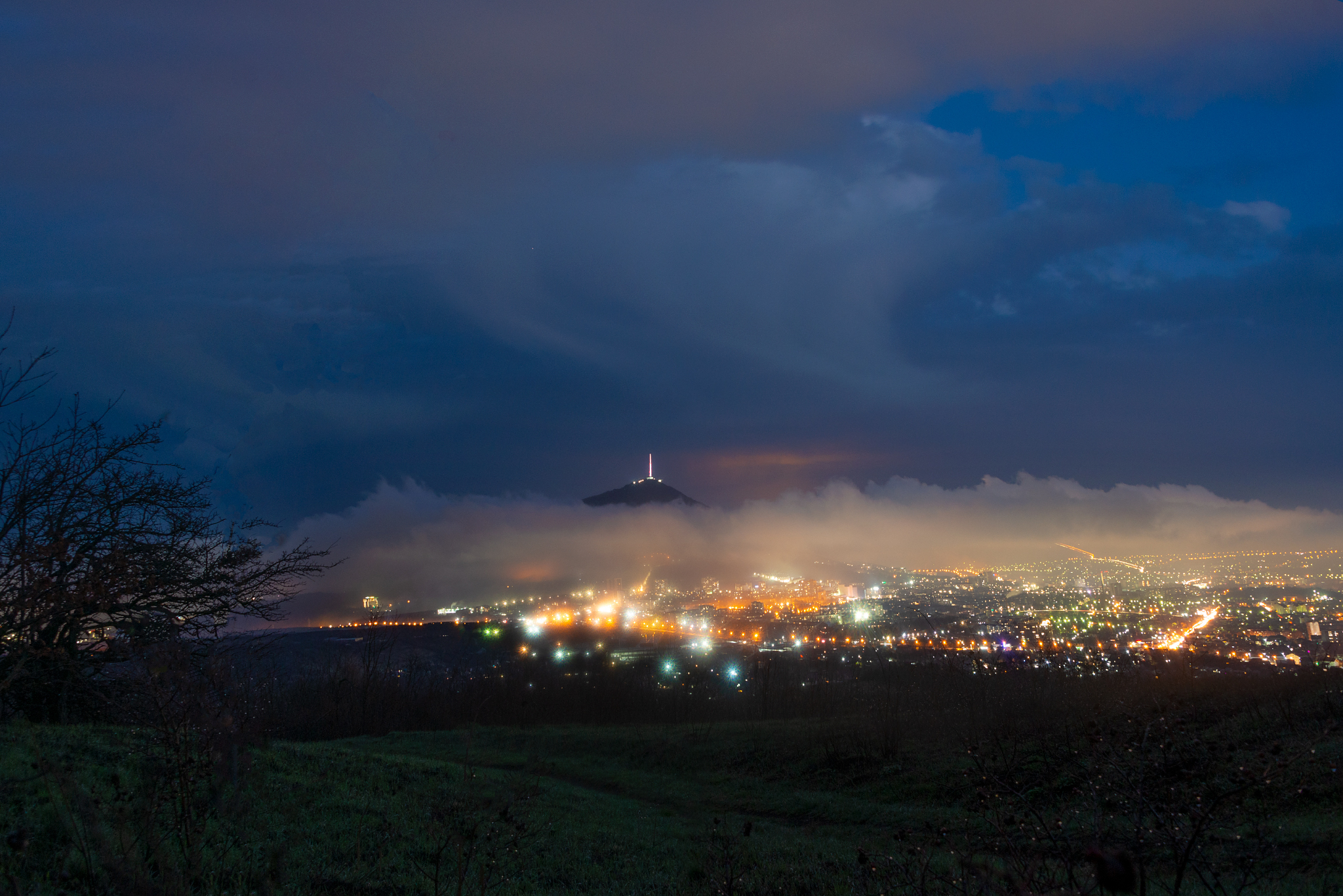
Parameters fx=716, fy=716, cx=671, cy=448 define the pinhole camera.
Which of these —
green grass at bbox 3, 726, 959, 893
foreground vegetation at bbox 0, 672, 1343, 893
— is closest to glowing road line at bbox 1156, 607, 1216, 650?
foreground vegetation at bbox 0, 672, 1343, 893

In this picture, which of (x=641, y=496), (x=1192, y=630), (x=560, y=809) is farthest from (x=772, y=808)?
(x=641, y=496)

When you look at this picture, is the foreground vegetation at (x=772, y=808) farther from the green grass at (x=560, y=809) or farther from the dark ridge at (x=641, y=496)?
the dark ridge at (x=641, y=496)

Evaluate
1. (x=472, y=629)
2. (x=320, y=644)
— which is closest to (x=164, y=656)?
(x=320, y=644)

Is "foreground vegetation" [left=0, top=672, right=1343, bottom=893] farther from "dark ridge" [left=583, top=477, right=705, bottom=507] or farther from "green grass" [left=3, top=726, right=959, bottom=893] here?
"dark ridge" [left=583, top=477, right=705, bottom=507]

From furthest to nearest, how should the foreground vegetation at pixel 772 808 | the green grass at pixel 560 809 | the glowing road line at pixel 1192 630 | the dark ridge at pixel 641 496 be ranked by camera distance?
the dark ridge at pixel 641 496 → the glowing road line at pixel 1192 630 → the green grass at pixel 560 809 → the foreground vegetation at pixel 772 808

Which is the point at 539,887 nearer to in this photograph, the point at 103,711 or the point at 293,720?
the point at 103,711

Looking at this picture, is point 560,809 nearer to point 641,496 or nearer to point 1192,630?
point 1192,630

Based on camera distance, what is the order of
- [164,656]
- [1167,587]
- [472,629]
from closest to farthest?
1. [164,656]
2. [1167,587]
3. [472,629]

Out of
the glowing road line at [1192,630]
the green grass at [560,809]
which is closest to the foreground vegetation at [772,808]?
the green grass at [560,809]
